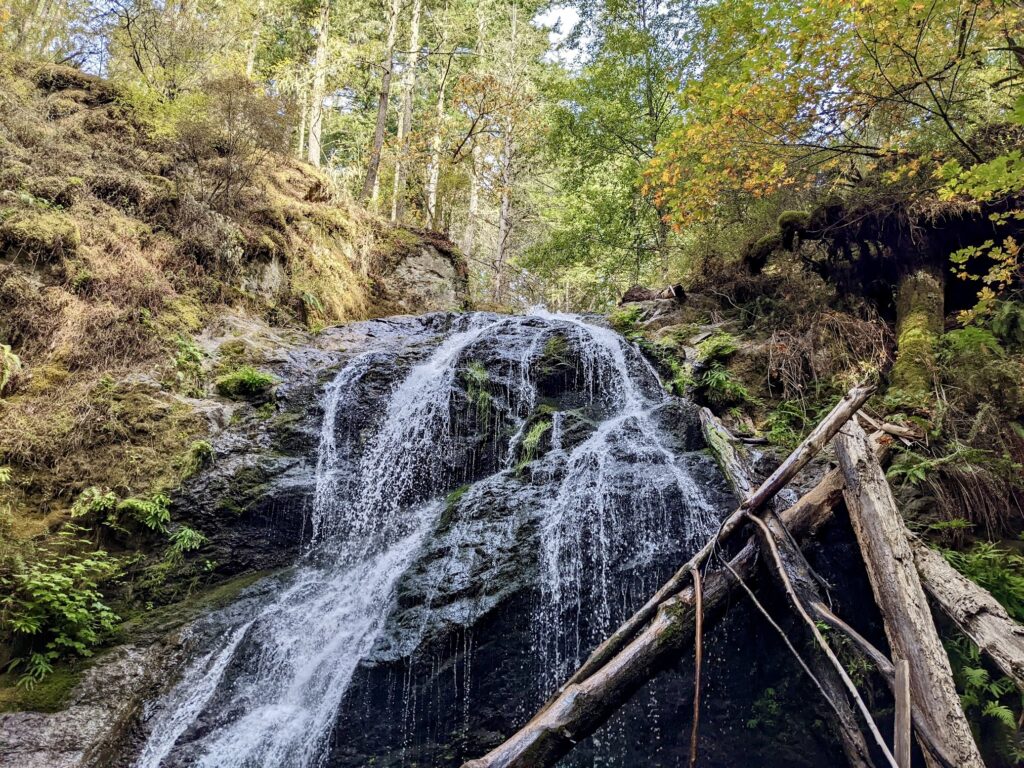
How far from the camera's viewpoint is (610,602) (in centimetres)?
496

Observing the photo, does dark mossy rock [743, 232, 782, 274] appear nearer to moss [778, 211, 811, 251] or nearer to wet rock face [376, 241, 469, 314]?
moss [778, 211, 811, 251]

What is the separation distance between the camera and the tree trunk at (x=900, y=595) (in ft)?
8.70

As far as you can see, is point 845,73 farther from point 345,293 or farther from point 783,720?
point 345,293

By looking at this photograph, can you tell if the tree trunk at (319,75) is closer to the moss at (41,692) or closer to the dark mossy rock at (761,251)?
the dark mossy rock at (761,251)

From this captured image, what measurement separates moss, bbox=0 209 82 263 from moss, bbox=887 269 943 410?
1111 centimetres

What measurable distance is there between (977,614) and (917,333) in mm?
4891

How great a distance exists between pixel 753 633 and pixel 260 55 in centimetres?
2585

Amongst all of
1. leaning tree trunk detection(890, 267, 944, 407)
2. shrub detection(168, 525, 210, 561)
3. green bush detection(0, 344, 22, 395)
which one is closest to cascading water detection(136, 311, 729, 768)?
shrub detection(168, 525, 210, 561)

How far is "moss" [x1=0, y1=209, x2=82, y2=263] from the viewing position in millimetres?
7137

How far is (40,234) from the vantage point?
7.29 metres

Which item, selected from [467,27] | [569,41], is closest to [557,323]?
[569,41]

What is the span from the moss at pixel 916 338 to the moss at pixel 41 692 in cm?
878

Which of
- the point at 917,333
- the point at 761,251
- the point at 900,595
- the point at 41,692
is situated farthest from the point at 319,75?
the point at 900,595

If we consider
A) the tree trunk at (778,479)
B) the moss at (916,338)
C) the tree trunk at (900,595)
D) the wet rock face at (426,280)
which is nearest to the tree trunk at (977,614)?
the tree trunk at (900,595)
